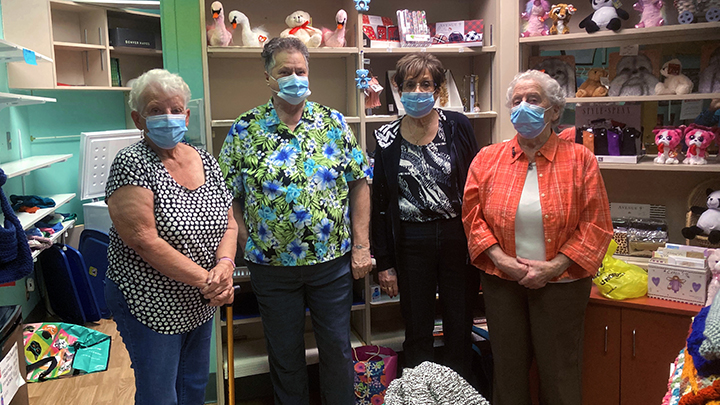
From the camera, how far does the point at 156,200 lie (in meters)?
1.63

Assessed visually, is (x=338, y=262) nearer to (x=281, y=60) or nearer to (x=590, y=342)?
(x=281, y=60)

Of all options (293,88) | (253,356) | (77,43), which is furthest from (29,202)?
(293,88)

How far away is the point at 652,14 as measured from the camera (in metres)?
2.58

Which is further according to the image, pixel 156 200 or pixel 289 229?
pixel 289 229

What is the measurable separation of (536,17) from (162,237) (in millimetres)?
2145

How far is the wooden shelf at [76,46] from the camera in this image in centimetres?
421

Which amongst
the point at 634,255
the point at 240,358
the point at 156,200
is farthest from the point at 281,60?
the point at 634,255

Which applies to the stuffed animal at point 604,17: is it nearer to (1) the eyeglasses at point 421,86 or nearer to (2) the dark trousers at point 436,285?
(1) the eyeglasses at point 421,86

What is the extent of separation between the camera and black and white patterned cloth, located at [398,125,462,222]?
7.29ft

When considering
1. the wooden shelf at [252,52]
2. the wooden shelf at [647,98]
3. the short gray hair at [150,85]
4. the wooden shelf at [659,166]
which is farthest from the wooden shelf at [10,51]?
the wooden shelf at [659,166]

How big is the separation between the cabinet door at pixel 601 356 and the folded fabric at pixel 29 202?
3.29 meters

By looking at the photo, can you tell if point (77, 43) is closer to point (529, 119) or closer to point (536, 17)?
point (536, 17)

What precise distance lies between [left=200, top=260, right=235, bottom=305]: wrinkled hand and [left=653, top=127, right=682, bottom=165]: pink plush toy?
2053mm

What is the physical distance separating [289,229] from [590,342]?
1428 millimetres
